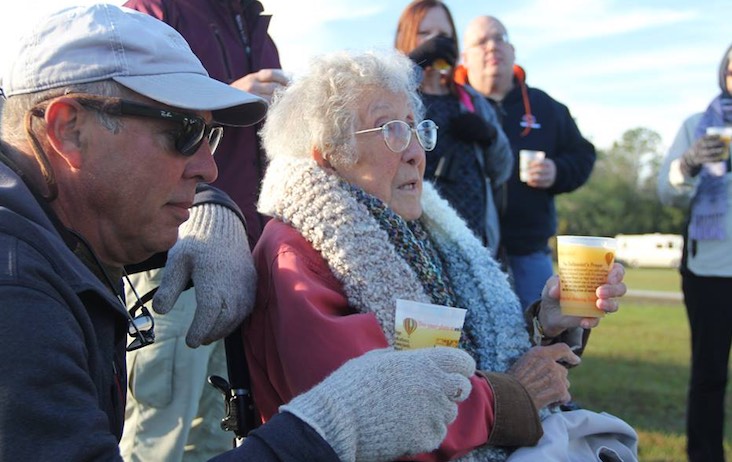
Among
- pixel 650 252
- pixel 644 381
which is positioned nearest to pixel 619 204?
pixel 650 252

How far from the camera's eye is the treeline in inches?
2803

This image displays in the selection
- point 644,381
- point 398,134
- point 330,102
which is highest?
point 330,102

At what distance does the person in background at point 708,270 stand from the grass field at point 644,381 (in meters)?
0.32

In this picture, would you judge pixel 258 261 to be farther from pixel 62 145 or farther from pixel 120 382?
pixel 62 145

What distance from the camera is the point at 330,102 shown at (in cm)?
241

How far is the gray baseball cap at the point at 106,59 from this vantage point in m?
1.55

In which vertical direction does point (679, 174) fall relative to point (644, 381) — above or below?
above

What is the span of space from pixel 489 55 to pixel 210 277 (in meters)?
3.25

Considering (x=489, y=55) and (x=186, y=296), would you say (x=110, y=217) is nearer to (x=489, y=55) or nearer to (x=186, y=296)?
(x=186, y=296)

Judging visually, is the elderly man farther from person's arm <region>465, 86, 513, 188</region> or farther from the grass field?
the grass field

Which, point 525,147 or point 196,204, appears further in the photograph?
point 525,147

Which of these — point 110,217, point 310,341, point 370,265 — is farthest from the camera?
point 370,265

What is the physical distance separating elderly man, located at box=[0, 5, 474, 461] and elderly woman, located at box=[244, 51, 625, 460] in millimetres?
341

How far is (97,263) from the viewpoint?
1.66 m
